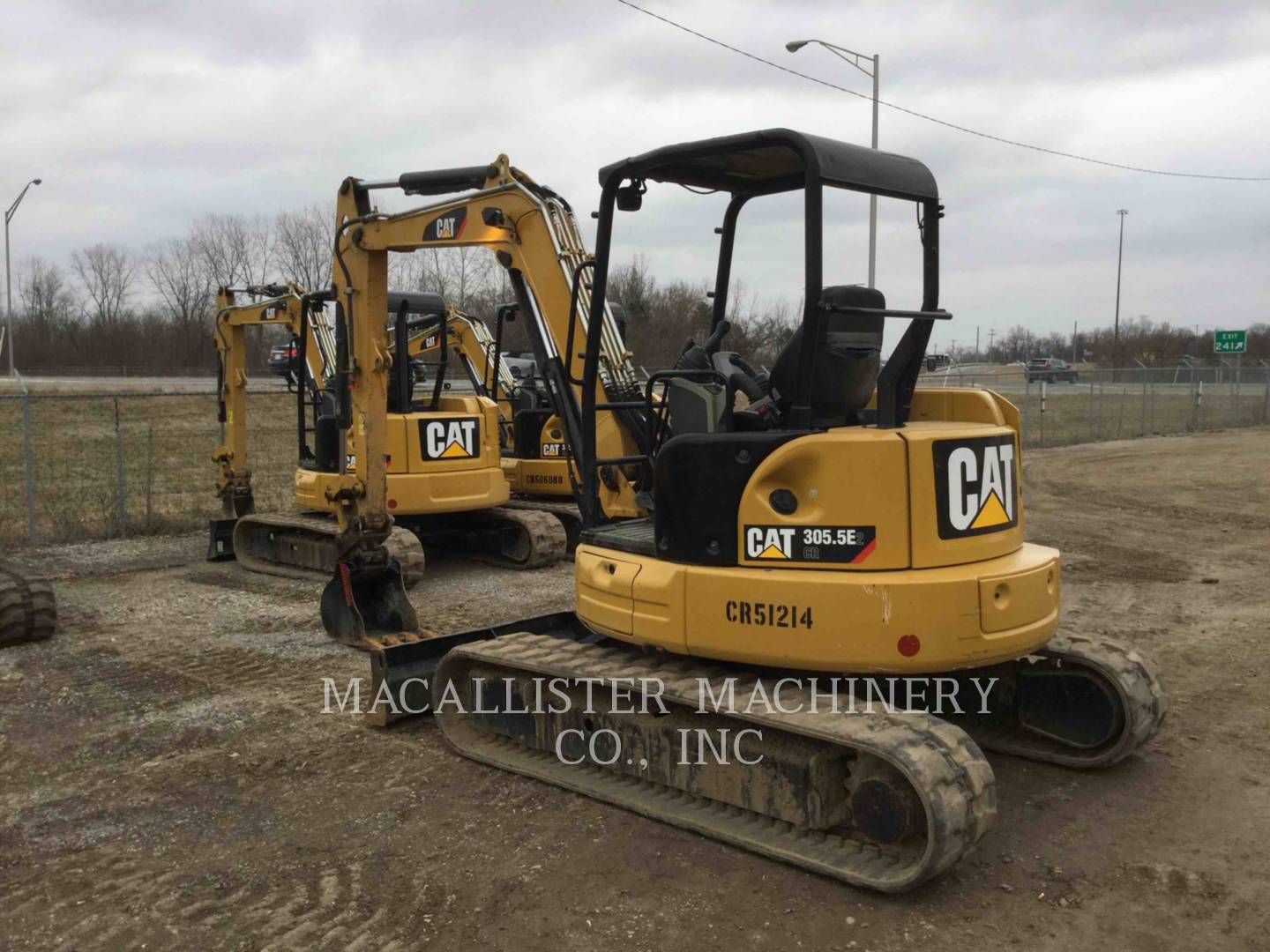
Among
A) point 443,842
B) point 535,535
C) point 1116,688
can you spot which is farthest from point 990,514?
point 535,535

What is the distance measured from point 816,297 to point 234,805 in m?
3.54

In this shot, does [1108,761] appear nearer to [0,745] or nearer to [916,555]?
[916,555]

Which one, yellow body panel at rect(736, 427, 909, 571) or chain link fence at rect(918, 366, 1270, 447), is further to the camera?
chain link fence at rect(918, 366, 1270, 447)

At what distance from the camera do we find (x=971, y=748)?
4.45 m

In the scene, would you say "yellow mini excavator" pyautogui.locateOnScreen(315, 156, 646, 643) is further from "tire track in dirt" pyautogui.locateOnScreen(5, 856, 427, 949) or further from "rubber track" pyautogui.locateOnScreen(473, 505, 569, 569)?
"rubber track" pyautogui.locateOnScreen(473, 505, 569, 569)

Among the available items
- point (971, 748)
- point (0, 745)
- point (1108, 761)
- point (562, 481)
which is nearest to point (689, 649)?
point (971, 748)

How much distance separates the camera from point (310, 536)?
1129 centimetres

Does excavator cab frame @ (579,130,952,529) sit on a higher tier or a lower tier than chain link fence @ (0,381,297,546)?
higher

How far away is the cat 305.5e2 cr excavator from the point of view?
4594 mm

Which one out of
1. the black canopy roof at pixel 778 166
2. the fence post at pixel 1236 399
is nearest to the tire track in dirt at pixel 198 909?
the black canopy roof at pixel 778 166

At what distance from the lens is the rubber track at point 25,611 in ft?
26.4

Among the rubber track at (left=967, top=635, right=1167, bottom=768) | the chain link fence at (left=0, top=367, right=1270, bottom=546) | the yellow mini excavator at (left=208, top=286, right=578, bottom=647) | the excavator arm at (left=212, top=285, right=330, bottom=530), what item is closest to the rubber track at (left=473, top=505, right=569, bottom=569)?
the yellow mini excavator at (left=208, top=286, right=578, bottom=647)

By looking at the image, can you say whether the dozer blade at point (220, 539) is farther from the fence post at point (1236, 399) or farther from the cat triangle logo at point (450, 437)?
the fence post at point (1236, 399)

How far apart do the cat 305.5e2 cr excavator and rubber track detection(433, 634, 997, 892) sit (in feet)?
0.04
